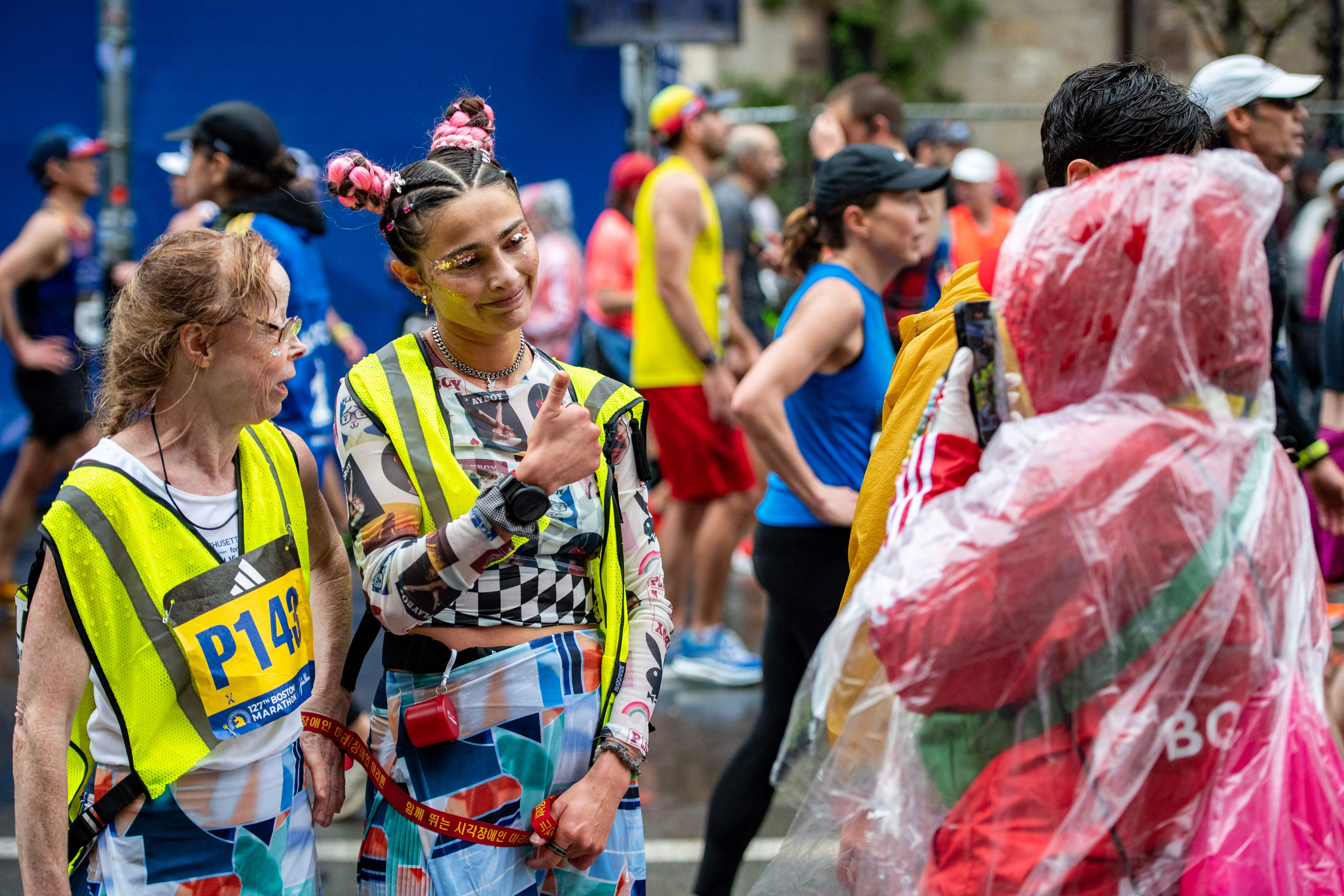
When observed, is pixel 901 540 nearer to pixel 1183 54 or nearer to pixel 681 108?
pixel 681 108

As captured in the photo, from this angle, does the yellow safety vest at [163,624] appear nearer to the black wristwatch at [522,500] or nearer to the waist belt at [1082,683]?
the black wristwatch at [522,500]

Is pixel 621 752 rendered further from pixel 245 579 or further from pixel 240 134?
pixel 240 134

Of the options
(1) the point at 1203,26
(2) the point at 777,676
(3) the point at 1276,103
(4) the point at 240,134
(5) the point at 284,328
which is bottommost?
(2) the point at 777,676

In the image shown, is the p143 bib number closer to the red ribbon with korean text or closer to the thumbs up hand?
the red ribbon with korean text

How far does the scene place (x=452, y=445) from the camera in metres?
1.91

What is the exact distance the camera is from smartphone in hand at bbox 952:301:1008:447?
1.52 meters

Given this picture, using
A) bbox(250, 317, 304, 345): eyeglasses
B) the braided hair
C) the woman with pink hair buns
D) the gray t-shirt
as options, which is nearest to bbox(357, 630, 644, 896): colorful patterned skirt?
the woman with pink hair buns

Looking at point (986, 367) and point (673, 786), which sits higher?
point (986, 367)

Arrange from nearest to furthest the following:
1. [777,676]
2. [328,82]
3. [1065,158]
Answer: [1065,158] < [777,676] < [328,82]

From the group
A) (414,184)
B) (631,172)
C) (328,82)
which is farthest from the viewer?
(328,82)

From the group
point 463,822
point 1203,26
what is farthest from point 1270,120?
point 1203,26

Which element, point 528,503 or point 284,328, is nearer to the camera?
point 528,503

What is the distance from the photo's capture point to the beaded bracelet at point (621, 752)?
6.28ft

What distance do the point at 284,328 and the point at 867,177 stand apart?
1.68 metres
